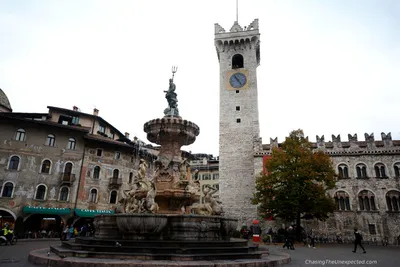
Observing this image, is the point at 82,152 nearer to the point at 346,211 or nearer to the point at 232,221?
the point at 232,221

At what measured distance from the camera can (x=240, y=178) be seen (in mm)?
35500

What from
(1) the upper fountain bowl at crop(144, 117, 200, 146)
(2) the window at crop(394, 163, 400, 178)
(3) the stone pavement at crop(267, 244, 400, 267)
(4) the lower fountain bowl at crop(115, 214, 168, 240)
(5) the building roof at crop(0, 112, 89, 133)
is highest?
(5) the building roof at crop(0, 112, 89, 133)

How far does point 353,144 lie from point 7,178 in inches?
1456

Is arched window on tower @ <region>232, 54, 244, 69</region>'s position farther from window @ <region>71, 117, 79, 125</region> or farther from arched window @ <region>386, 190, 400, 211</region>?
arched window @ <region>386, 190, 400, 211</region>

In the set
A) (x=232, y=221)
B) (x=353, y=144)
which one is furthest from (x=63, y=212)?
(x=353, y=144)

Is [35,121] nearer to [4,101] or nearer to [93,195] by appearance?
[93,195]

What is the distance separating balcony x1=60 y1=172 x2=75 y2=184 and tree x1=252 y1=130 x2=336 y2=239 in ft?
61.6

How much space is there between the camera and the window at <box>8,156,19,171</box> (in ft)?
83.3

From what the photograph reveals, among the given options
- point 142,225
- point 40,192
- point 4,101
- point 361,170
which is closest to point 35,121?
point 40,192

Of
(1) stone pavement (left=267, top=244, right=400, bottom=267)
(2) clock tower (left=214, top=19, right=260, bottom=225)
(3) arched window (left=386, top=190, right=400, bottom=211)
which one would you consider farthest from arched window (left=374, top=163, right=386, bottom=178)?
(1) stone pavement (left=267, top=244, right=400, bottom=267)

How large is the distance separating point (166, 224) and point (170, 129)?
4.79m

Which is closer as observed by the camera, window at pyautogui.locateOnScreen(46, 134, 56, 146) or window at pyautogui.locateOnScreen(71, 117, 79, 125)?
window at pyautogui.locateOnScreen(46, 134, 56, 146)

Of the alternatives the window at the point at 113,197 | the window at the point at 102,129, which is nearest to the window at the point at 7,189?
the window at the point at 113,197

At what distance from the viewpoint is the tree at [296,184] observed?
24359mm
